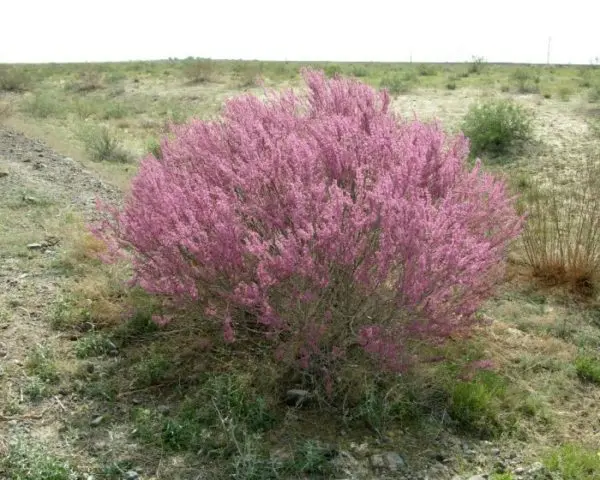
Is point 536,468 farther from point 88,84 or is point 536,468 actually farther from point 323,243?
point 88,84

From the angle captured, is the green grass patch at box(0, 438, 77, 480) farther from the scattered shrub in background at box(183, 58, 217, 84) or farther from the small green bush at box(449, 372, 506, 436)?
the scattered shrub in background at box(183, 58, 217, 84)

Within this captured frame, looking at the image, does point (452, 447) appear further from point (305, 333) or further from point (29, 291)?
point (29, 291)

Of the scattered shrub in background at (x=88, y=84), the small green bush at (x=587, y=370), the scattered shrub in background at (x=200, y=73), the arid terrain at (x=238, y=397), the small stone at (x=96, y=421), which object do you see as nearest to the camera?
the arid terrain at (x=238, y=397)

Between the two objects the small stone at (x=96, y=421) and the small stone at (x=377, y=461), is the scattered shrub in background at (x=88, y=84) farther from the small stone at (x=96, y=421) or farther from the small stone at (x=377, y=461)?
the small stone at (x=377, y=461)

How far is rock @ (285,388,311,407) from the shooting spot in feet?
12.8

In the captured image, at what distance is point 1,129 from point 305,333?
10.9 m

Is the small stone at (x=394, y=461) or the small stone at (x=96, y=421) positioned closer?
the small stone at (x=394, y=461)

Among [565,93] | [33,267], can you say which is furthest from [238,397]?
[565,93]

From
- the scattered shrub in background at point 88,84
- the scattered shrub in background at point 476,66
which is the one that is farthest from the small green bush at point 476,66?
the scattered shrub in background at point 88,84

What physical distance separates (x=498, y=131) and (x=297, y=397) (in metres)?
9.53

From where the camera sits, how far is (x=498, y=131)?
12.3 metres

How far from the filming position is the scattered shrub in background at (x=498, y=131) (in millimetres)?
12258

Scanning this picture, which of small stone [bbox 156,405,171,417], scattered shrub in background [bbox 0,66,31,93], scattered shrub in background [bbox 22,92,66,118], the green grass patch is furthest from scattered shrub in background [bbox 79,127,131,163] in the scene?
scattered shrub in background [bbox 0,66,31,93]

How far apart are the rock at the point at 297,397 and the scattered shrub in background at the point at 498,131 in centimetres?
916
